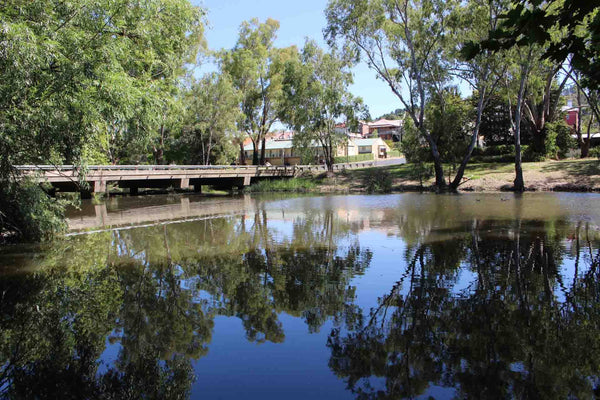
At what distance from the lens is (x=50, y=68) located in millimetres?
9547

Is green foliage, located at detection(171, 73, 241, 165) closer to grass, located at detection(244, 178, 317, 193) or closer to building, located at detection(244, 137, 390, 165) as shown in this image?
grass, located at detection(244, 178, 317, 193)

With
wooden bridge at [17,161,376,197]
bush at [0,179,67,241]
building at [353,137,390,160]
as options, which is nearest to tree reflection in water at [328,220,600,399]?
bush at [0,179,67,241]

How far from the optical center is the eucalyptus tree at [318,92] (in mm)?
38938

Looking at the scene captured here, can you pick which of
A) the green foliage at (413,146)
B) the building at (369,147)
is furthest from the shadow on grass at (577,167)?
the building at (369,147)

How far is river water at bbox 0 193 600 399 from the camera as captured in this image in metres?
4.66

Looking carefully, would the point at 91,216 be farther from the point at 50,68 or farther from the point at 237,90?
the point at 237,90

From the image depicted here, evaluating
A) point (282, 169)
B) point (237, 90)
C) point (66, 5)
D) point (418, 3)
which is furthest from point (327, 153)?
point (66, 5)

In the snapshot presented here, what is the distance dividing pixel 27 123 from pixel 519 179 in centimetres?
2758

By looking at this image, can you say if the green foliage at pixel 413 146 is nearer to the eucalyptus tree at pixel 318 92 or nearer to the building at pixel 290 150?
the eucalyptus tree at pixel 318 92

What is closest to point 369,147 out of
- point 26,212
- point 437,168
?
point 437,168

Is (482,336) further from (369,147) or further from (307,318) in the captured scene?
(369,147)

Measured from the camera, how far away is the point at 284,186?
39938 mm

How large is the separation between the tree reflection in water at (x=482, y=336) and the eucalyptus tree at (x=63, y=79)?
7.46 metres

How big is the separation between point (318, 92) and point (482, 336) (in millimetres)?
34999
